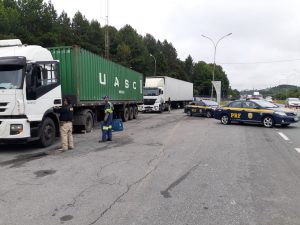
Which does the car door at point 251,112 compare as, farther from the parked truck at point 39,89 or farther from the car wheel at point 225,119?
the parked truck at point 39,89

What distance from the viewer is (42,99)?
1079cm

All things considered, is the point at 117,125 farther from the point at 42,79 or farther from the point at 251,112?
the point at 251,112

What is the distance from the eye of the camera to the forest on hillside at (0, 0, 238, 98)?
5094cm

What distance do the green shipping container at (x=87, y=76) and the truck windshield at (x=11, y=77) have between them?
13.0 ft

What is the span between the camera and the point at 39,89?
10.6 m

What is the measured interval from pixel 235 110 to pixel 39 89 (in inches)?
465

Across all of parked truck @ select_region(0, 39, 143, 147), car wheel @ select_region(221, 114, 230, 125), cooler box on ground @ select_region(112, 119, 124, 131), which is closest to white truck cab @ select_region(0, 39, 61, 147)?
parked truck @ select_region(0, 39, 143, 147)

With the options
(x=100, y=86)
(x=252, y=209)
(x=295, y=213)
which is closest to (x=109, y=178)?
(x=252, y=209)

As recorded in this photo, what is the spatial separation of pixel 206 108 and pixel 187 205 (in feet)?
71.8

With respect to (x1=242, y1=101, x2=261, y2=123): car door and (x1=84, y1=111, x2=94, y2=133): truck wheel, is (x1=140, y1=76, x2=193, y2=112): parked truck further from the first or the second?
(x1=84, y1=111, x2=94, y2=133): truck wheel

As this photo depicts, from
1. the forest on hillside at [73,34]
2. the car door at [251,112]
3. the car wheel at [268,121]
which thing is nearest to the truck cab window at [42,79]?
the car door at [251,112]

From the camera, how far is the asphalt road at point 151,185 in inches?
188

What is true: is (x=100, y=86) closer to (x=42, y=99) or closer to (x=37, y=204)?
(x=42, y=99)

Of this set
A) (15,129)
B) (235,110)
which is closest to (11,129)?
(15,129)
